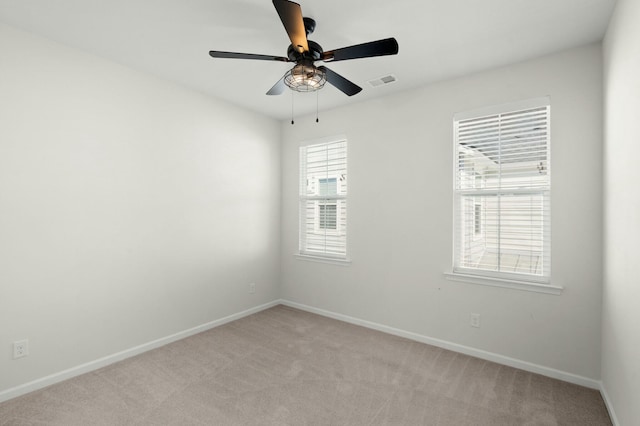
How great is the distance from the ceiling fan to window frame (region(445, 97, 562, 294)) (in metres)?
1.37

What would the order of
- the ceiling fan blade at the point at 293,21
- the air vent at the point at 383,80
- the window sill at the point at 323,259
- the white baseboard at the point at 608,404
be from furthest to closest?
1. the window sill at the point at 323,259
2. the air vent at the point at 383,80
3. the white baseboard at the point at 608,404
4. the ceiling fan blade at the point at 293,21

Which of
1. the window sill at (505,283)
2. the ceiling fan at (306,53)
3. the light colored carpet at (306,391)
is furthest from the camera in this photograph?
the window sill at (505,283)

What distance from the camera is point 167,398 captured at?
7.50 ft

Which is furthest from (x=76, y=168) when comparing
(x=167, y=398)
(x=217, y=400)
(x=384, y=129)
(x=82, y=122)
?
(x=384, y=129)

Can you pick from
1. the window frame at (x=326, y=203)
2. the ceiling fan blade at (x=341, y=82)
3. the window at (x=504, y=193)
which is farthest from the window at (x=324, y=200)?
the ceiling fan blade at (x=341, y=82)

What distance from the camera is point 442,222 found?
317cm

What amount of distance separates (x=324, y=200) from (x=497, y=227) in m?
2.09

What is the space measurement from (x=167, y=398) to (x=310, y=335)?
1548 millimetres

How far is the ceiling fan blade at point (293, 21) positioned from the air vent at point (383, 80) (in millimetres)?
1287

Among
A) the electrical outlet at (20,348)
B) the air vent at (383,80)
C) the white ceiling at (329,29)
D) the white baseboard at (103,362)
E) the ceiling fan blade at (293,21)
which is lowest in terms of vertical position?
the white baseboard at (103,362)

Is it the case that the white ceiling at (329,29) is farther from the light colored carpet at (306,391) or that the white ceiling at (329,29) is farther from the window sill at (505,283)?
the light colored carpet at (306,391)

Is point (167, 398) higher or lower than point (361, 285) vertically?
lower

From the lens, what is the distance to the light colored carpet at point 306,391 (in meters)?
2.09

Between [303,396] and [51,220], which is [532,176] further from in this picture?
[51,220]
